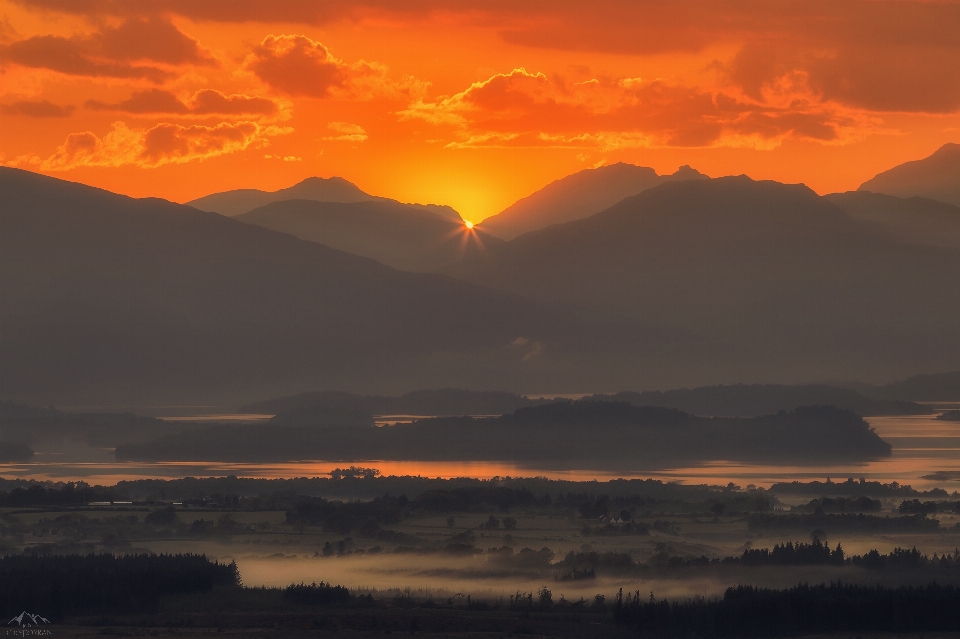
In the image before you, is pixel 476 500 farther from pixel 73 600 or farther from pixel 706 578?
pixel 73 600

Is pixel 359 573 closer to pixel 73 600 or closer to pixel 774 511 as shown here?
pixel 73 600

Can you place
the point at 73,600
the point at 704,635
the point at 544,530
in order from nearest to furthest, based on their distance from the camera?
the point at 704,635, the point at 73,600, the point at 544,530

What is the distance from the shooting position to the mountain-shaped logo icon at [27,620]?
93.2 metres

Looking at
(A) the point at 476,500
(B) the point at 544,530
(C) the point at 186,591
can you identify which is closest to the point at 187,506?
(A) the point at 476,500

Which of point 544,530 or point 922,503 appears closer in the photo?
point 544,530

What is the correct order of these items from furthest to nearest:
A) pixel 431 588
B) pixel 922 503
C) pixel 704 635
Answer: pixel 922 503, pixel 431 588, pixel 704 635

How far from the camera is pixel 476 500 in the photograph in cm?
17425

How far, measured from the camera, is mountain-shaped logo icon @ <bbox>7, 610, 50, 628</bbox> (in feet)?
306

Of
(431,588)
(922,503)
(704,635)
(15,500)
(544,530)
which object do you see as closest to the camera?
(704,635)

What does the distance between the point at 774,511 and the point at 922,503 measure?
22029 mm

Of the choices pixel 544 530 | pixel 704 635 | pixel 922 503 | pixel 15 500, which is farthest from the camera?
pixel 922 503

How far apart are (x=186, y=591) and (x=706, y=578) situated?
37.3 meters

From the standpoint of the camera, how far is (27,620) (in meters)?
94.1

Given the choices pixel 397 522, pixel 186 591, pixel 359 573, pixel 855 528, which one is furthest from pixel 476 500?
pixel 186 591
